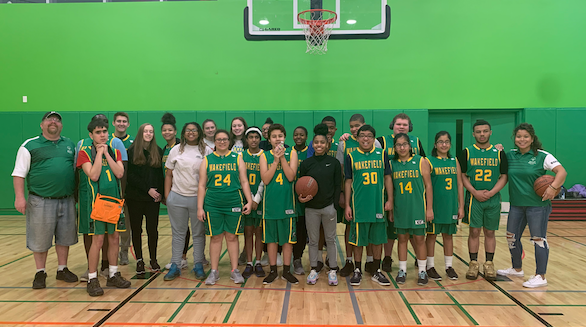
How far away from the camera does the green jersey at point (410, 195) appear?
3.95 meters

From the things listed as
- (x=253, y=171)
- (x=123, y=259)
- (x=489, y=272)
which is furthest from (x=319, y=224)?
(x=123, y=259)

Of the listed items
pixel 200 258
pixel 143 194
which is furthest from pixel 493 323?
pixel 143 194

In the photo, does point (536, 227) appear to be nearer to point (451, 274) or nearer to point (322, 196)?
point (451, 274)

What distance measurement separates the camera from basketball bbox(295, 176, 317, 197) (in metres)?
3.79

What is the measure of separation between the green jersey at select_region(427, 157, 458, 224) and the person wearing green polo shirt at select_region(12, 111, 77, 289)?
153 inches

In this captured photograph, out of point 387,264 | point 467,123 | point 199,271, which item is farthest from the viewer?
point 467,123

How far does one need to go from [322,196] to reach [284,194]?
40 centimetres

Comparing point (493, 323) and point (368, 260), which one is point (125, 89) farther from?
point (493, 323)

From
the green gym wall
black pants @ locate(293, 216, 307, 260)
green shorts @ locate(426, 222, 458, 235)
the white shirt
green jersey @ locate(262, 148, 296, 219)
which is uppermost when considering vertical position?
the green gym wall

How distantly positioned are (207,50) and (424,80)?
5.20 m

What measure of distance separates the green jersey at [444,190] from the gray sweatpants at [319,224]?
1146 millimetres

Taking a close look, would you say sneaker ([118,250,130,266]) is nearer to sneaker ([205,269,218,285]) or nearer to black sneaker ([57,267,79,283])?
black sneaker ([57,267,79,283])

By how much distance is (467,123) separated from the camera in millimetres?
9172

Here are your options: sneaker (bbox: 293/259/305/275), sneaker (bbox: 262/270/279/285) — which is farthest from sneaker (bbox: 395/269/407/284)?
sneaker (bbox: 262/270/279/285)
